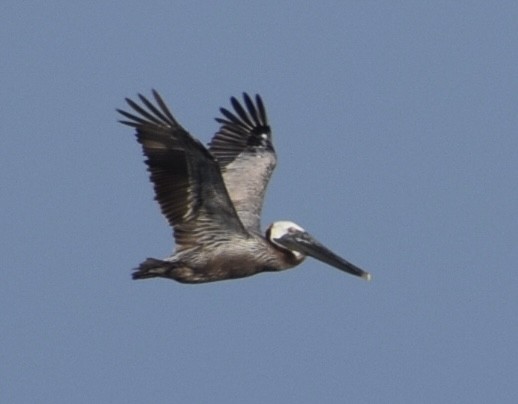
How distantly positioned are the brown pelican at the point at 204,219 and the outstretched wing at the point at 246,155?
2cm

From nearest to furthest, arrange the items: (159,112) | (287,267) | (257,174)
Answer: (159,112)
(287,267)
(257,174)

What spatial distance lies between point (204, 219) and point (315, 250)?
4.65 feet

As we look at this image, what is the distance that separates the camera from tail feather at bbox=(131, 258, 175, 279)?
1609 cm

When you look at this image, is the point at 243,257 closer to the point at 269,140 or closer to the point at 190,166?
the point at 190,166

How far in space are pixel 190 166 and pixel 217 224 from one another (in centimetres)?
80

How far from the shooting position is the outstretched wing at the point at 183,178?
15625 mm

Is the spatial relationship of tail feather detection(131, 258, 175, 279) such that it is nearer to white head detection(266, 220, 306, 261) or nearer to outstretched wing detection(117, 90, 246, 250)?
outstretched wing detection(117, 90, 246, 250)

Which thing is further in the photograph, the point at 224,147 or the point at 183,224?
the point at 224,147

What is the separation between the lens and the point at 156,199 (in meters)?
16.0

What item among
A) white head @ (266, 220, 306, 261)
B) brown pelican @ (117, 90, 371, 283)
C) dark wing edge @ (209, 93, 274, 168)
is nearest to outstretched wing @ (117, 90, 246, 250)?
brown pelican @ (117, 90, 371, 283)

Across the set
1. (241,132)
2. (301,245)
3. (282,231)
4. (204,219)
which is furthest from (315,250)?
(241,132)

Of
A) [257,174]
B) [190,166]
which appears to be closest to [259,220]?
[257,174]

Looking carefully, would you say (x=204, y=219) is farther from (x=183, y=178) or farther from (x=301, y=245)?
(x=301, y=245)

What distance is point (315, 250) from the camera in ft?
56.0
